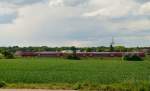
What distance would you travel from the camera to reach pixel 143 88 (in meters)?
22.6

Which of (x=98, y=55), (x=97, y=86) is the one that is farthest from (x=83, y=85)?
(x=98, y=55)

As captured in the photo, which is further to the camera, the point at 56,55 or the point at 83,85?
the point at 56,55

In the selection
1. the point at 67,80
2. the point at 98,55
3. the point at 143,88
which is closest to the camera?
the point at 143,88

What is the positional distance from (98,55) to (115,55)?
358 centimetres

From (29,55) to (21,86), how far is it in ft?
300

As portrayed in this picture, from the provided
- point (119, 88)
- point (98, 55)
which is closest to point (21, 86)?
point (119, 88)

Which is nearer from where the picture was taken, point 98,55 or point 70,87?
point 70,87

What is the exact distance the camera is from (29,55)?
116812 millimetres

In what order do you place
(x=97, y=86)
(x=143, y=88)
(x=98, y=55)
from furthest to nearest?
(x=98, y=55) → (x=97, y=86) → (x=143, y=88)

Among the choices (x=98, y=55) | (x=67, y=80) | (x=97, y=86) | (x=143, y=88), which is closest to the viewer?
(x=143, y=88)

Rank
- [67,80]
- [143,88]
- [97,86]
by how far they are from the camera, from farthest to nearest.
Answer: [67,80]
[97,86]
[143,88]

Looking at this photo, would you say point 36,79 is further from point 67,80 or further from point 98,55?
point 98,55

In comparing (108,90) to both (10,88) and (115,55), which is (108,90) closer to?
(10,88)

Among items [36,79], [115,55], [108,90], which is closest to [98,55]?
[115,55]
